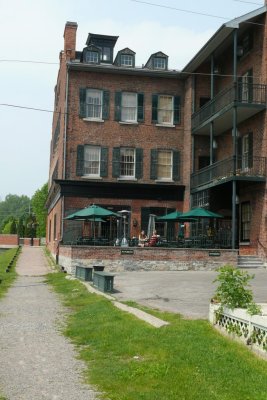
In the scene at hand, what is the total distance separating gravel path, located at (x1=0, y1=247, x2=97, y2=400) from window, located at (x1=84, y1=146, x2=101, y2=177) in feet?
51.3

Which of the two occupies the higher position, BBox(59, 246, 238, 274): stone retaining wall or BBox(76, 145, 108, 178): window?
BBox(76, 145, 108, 178): window

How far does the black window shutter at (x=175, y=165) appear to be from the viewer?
102 ft

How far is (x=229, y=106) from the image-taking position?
25.2 m

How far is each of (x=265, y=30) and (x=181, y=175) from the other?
9.56 m

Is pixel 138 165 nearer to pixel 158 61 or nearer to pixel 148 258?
pixel 158 61

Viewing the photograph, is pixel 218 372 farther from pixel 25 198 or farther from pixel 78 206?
pixel 25 198

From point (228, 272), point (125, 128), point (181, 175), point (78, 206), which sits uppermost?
point (125, 128)

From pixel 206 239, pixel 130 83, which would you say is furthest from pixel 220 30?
pixel 206 239

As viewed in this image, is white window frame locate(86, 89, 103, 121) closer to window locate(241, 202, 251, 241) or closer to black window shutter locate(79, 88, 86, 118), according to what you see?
black window shutter locate(79, 88, 86, 118)

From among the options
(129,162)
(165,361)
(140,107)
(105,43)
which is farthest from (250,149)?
(165,361)

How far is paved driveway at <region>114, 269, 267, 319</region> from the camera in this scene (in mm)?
12250

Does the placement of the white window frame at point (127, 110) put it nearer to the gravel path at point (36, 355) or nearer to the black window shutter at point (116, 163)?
the black window shutter at point (116, 163)

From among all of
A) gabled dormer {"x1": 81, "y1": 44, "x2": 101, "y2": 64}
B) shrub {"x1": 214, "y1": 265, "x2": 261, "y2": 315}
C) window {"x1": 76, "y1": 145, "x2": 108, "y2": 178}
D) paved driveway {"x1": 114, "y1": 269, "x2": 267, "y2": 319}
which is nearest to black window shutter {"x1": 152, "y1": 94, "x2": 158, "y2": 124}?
window {"x1": 76, "y1": 145, "x2": 108, "y2": 178}

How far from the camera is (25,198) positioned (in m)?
189
